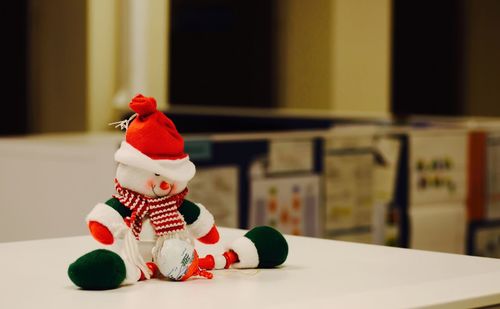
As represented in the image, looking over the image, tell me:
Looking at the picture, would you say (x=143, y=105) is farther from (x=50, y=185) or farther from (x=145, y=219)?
(x=50, y=185)

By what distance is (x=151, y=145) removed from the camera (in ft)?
3.18

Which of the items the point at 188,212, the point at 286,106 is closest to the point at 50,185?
the point at 188,212

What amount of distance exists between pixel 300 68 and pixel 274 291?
284 cm

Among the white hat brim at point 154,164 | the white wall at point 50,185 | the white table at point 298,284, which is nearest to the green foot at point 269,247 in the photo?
the white table at point 298,284

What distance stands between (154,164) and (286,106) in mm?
2832

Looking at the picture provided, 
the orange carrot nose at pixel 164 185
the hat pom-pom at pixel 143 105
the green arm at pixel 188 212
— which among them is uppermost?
the hat pom-pom at pixel 143 105

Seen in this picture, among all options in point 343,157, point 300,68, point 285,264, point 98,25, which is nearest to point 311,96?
point 300,68

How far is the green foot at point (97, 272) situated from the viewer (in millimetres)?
912

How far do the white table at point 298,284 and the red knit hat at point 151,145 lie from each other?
0.11 m

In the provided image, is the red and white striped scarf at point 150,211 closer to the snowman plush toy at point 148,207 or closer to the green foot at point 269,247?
the snowman plush toy at point 148,207

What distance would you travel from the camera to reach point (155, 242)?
3.26 feet

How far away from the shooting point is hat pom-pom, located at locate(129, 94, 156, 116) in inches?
38.3

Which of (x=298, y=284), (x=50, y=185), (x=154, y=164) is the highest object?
(x=154, y=164)

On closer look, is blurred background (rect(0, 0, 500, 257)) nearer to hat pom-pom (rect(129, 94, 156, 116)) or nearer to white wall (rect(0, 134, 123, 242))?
white wall (rect(0, 134, 123, 242))
